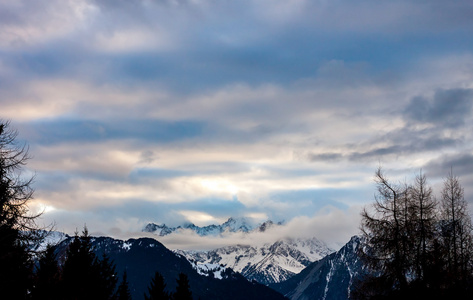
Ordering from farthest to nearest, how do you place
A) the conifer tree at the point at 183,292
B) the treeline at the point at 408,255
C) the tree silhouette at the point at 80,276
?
the conifer tree at the point at 183,292 → the tree silhouette at the point at 80,276 → the treeline at the point at 408,255

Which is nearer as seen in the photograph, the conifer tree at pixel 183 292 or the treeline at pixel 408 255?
the treeline at pixel 408 255

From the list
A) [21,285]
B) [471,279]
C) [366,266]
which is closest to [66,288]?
[21,285]

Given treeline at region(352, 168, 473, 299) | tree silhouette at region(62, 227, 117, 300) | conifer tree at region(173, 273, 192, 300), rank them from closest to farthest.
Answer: treeline at region(352, 168, 473, 299), tree silhouette at region(62, 227, 117, 300), conifer tree at region(173, 273, 192, 300)

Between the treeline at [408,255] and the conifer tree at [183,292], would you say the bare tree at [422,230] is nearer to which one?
the treeline at [408,255]

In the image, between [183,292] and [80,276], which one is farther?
[183,292]

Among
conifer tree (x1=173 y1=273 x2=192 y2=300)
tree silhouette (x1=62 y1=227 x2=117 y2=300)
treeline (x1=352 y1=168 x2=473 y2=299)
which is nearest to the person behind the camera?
treeline (x1=352 y1=168 x2=473 y2=299)

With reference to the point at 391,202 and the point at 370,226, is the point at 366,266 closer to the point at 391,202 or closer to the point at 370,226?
the point at 370,226

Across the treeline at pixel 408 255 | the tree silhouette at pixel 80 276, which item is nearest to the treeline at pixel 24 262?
the tree silhouette at pixel 80 276

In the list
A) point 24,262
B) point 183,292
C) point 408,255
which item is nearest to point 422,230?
point 408,255

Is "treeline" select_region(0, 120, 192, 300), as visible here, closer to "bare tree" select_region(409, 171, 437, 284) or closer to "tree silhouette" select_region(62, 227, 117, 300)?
"tree silhouette" select_region(62, 227, 117, 300)

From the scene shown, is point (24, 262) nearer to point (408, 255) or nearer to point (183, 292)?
point (408, 255)

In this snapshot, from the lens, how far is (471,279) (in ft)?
103

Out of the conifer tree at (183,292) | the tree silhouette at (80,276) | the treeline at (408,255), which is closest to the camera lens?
the treeline at (408,255)

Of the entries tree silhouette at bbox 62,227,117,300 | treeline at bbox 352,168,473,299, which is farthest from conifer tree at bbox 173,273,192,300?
treeline at bbox 352,168,473,299
